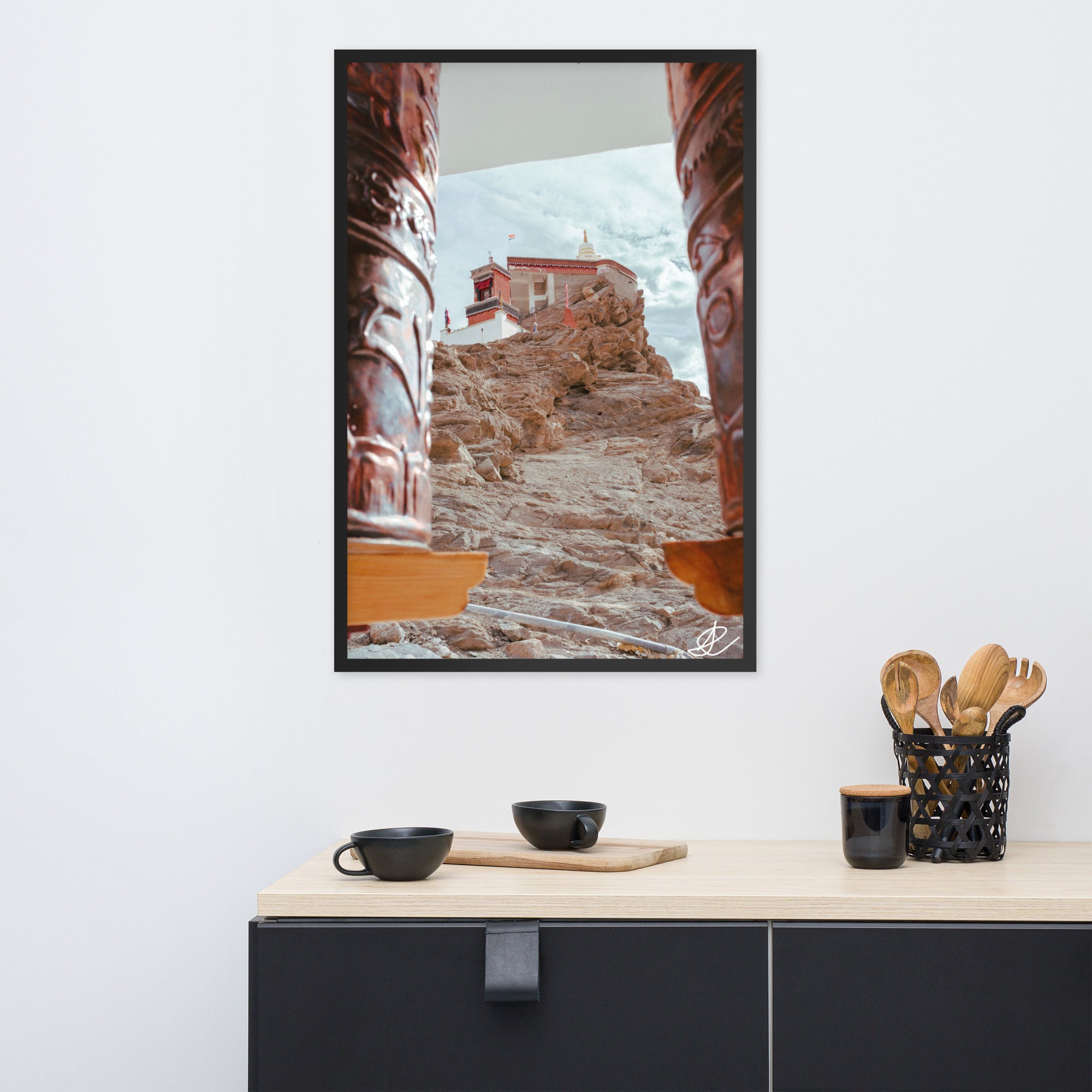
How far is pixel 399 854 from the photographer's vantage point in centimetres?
113

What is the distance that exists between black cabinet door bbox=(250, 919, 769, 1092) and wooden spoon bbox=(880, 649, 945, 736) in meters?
0.44

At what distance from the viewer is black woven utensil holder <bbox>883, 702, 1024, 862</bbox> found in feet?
4.14

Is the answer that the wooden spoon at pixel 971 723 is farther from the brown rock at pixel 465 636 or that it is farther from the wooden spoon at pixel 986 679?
the brown rock at pixel 465 636

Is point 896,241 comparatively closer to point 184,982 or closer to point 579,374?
point 579,374

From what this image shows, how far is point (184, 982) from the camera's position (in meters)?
1.47

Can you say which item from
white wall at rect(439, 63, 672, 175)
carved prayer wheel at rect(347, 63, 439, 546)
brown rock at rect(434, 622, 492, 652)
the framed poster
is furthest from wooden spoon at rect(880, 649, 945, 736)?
white wall at rect(439, 63, 672, 175)

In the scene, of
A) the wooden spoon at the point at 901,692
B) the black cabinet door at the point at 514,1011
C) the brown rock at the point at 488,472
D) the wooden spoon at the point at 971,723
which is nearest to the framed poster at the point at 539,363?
the brown rock at the point at 488,472

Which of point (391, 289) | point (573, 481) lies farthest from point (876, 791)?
point (391, 289)

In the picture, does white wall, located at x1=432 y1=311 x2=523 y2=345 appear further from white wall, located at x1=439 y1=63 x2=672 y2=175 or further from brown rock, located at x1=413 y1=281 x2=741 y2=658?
white wall, located at x1=439 y1=63 x2=672 y2=175

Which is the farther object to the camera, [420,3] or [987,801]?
[420,3]

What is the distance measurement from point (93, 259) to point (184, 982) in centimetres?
113

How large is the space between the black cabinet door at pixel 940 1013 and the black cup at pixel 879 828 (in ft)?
0.50

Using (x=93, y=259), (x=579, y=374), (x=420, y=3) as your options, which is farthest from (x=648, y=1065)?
(x=420, y=3)

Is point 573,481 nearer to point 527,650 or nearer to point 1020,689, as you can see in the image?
point 527,650
